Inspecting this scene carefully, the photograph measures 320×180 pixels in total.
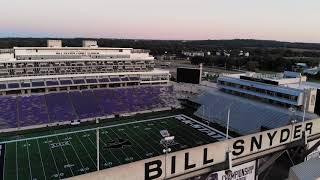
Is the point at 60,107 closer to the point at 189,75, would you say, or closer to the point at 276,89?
the point at 189,75

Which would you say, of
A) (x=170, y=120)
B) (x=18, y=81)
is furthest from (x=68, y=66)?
(x=170, y=120)

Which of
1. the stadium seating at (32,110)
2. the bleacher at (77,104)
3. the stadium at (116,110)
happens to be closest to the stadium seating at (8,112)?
the bleacher at (77,104)

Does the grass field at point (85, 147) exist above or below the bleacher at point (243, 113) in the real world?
below

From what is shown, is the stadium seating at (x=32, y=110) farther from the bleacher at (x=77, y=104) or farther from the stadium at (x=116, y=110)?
the stadium at (x=116, y=110)

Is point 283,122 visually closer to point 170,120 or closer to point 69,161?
point 170,120

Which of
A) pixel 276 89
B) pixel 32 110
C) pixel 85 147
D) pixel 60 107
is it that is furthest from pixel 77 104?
pixel 276 89

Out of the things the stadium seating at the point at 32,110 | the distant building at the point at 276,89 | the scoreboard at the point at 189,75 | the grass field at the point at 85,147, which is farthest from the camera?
the scoreboard at the point at 189,75
